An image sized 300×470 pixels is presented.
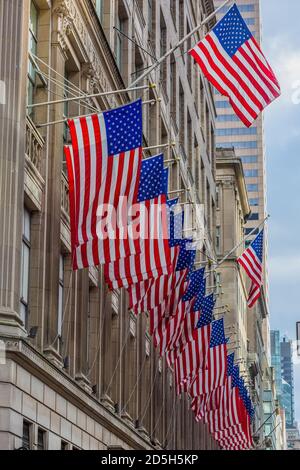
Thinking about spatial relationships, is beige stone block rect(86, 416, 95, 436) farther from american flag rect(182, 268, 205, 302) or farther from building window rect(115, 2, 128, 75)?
building window rect(115, 2, 128, 75)

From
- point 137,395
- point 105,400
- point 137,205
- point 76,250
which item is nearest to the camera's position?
point 76,250

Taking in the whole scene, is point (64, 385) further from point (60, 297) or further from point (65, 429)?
point (60, 297)

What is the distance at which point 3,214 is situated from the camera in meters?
25.3

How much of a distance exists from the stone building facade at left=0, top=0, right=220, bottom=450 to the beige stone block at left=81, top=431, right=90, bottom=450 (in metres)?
0.04

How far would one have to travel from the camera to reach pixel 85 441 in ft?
107

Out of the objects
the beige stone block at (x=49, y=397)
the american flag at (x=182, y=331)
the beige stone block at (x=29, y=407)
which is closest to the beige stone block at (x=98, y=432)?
the american flag at (x=182, y=331)

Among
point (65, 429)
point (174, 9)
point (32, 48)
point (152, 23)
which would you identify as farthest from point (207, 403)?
point (174, 9)

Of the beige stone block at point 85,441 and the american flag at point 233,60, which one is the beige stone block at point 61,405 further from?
the american flag at point 233,60

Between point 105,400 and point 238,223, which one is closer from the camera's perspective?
point 105,400

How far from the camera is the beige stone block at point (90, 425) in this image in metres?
32.9

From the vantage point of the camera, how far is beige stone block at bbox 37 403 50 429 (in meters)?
27.0

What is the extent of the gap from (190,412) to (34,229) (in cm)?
3675
